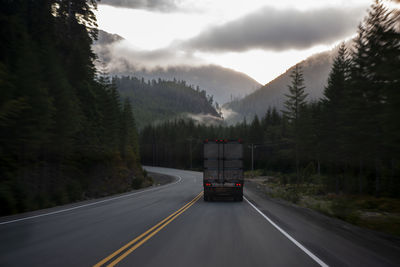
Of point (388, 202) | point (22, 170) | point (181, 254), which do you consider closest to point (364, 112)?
point (388, 202)

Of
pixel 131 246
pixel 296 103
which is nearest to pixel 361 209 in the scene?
pixel 131 246

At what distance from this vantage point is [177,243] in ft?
24.9

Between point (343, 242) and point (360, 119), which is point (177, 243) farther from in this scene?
point (360, 119)

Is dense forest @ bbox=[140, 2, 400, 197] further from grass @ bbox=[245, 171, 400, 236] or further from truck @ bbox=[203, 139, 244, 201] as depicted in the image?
truck @ bbox=[203, 139, 244, 201]

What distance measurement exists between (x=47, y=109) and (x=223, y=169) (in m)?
14.7

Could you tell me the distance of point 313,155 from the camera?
185ft

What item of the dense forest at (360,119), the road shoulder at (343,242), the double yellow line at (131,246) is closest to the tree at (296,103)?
the dense forest at (360,119)

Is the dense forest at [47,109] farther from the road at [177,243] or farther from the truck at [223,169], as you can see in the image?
the truck at [223,169]

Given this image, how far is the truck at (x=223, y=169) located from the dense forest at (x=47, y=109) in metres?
9.32

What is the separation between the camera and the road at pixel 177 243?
6.08 metres

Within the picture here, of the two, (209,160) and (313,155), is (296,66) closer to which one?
(313,155)

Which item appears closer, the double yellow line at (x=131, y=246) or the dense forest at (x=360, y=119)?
the double yellow line at (x=131, y=246)

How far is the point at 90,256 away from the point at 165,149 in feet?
437

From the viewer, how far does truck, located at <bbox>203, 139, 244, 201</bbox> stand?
19.2 meters
